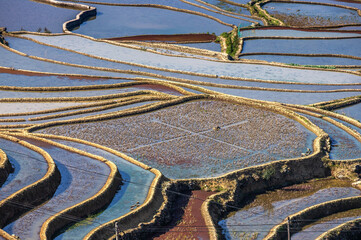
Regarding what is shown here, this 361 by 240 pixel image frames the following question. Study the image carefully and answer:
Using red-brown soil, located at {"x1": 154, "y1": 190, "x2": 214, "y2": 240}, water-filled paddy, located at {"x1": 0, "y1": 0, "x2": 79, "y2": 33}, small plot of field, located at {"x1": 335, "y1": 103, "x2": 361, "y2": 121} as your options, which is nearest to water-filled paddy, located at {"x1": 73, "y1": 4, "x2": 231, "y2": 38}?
water-filled paddy, located at {"x1": 0, "y1": 0, "x2": 79, "y2": 33}

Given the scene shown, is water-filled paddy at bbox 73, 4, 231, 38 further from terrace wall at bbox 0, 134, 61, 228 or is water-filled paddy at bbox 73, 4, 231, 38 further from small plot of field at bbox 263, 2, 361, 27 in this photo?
terrace wall at bbox 0, 134, 61, 228

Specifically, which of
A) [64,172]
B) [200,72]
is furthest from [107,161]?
[200,72]

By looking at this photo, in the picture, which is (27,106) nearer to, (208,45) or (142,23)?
(208,45)

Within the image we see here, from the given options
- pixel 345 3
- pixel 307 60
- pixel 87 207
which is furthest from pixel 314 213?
pixel 345 3

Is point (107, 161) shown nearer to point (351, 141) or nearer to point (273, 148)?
point (273, 148)

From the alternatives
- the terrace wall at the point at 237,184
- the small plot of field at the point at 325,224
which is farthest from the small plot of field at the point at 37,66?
the small plot of field at the point at 325,224

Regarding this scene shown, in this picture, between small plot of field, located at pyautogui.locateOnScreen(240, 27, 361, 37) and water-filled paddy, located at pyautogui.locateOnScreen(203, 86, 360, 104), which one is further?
small plot of field, located at pyautogui.locateOnScreen(240, 27, 361, 37)
